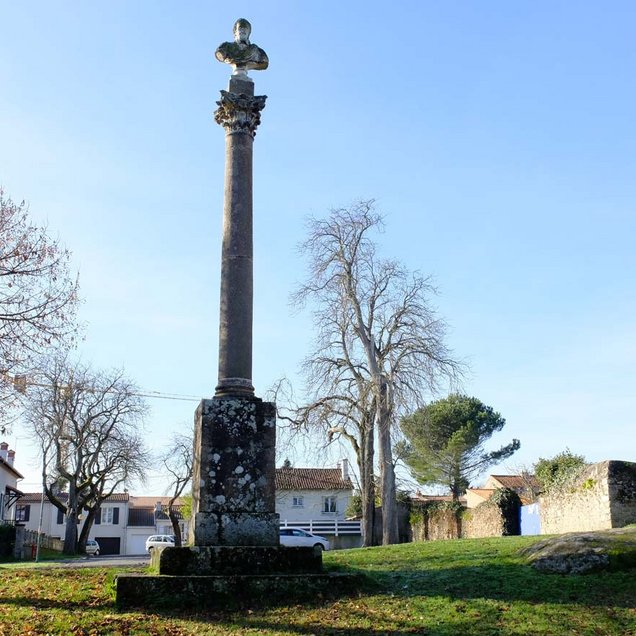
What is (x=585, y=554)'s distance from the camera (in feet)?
37.1

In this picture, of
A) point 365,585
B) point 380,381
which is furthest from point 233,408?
point 380,381

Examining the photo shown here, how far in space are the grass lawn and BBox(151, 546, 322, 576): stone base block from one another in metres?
0.84

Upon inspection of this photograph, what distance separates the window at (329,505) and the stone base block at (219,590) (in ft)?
166

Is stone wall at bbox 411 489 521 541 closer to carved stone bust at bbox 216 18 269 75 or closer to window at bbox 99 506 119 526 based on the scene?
carved stone bust at bbox 216 18 269 75

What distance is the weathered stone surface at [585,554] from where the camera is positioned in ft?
36.6

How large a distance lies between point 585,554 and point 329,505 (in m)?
49.8

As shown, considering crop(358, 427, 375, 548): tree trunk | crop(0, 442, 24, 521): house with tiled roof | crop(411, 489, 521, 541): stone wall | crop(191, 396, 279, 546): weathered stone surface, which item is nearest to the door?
crop(0, 442, 24, 521): house with tiled roof

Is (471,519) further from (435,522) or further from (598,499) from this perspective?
(598,499)

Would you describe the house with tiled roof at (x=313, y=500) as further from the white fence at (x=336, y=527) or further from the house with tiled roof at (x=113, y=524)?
the house with tiled roof at (x=113, y=524)

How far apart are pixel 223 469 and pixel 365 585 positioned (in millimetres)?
2640

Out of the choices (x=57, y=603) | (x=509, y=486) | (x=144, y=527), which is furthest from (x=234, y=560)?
(x=144, y=527)

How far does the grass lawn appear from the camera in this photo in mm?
8641

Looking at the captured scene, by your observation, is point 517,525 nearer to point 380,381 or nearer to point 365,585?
point 380,381

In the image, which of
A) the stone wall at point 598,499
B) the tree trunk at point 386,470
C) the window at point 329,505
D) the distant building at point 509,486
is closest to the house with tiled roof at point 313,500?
the window at point 329,505
